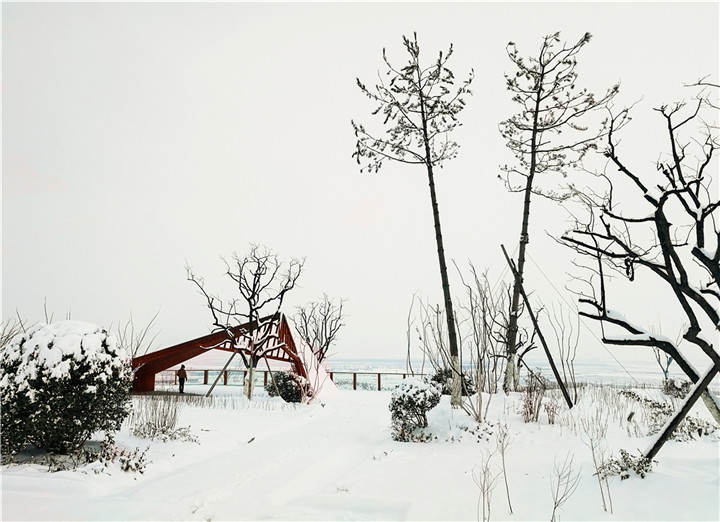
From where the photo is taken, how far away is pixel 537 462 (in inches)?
227

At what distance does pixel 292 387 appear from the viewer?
49.0 feet

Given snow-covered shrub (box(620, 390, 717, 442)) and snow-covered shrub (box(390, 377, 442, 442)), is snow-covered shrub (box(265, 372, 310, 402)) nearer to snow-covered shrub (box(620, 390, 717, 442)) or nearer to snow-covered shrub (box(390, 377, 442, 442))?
snow-covered shrub (box(390, 377, 442, 442))

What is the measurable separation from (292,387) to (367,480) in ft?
32.2

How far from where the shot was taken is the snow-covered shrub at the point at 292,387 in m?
14.8

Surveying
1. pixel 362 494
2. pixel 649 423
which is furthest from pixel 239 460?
pixel 649 423

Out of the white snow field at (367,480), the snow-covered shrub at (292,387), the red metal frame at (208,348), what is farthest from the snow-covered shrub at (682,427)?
the red metal frame at (208,348)

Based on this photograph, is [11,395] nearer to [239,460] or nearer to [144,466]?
[144,466]

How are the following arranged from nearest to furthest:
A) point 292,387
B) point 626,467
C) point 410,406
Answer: point 626,467 → point 410,406 → point 292,387

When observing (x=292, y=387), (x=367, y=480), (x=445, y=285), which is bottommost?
(x=292, y=387)

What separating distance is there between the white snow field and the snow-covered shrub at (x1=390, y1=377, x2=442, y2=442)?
305 millimetres

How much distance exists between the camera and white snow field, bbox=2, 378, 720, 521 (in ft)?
13.6

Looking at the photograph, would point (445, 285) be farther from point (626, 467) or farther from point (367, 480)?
Answer: point (626, 467)

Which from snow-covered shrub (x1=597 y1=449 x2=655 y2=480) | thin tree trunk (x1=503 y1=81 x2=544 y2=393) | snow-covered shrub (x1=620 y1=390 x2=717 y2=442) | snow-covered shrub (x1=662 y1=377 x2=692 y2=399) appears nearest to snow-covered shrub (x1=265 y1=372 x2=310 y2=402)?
thin tree trunk (x1=503 y1=81 x2=544 y2=393)

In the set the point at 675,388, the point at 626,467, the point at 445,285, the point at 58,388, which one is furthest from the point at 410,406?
the point at 675,388
